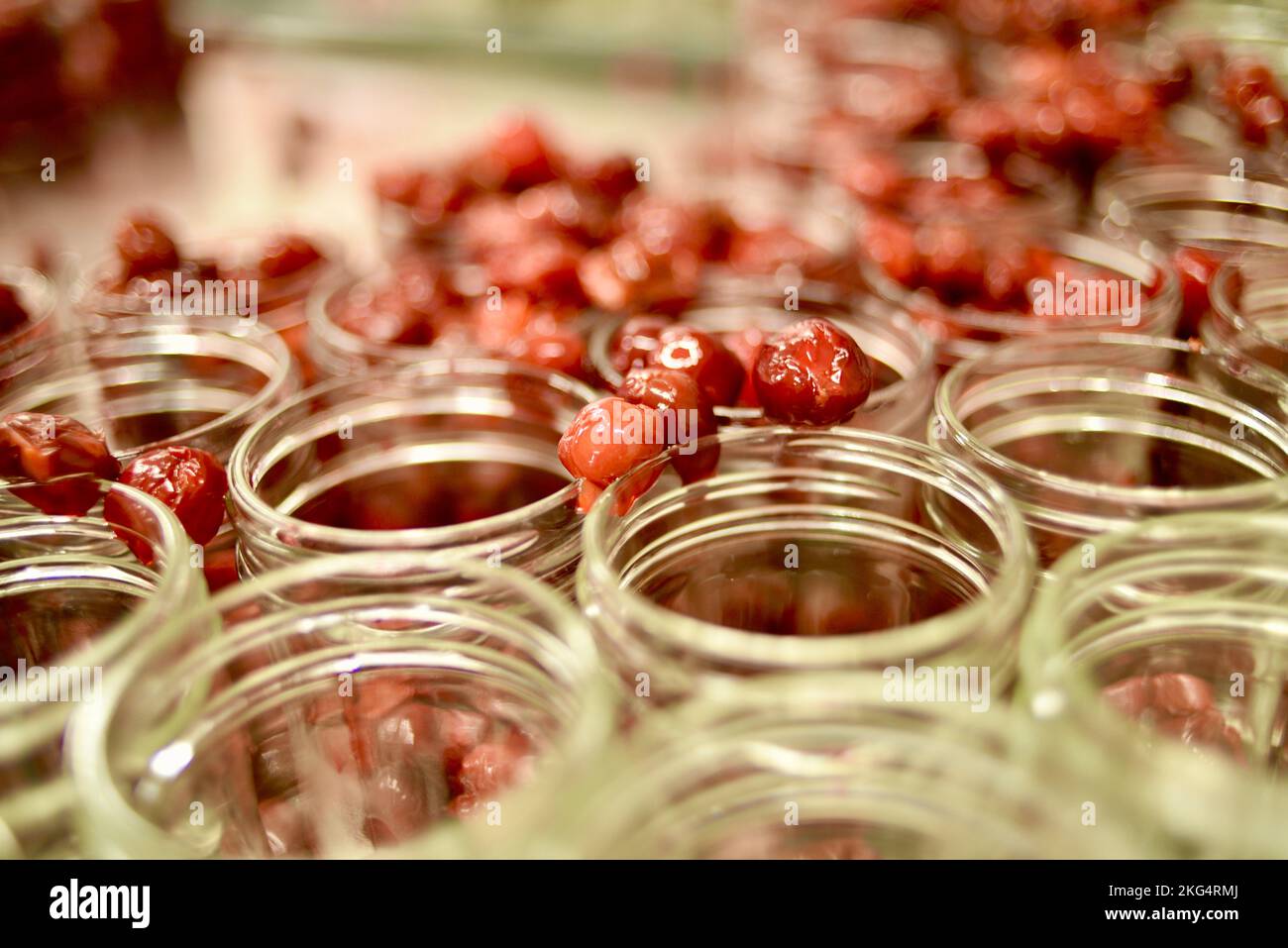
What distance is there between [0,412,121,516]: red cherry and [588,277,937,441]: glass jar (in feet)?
1.60

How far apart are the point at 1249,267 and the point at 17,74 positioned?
8.88 ft

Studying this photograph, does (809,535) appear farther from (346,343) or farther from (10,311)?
(10,311)

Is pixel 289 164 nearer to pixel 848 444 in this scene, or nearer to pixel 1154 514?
pixel 848 444

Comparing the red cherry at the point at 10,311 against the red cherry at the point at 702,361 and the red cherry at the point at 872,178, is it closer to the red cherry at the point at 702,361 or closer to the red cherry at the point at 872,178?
the red cherry at the point at 702,361

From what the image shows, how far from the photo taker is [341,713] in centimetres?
84

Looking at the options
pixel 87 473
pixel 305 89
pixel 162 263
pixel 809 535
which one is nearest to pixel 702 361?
pixel 809 535

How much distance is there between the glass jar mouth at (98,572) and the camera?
2.23ft

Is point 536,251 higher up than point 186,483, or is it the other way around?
point 536,251

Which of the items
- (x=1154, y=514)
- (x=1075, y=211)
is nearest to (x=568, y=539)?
(x=1154, y=514)

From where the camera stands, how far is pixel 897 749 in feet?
2.08

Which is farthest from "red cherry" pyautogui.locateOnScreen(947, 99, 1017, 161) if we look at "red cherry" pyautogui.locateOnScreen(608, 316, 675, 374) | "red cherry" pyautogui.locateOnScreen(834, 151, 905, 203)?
"red cherry" pyautogui.locateOnScreen(608, 316, 675, 374)

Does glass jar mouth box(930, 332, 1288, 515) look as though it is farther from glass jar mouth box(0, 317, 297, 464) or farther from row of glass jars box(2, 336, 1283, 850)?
glass jar mouth box(0, 317, 297, 464)

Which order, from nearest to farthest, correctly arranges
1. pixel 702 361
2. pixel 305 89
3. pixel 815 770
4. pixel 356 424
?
1. pixel 815 770
2. pixel 702 361
3. pixel 356 424
4. pixel 305 89

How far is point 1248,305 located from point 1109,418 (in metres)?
0.24
